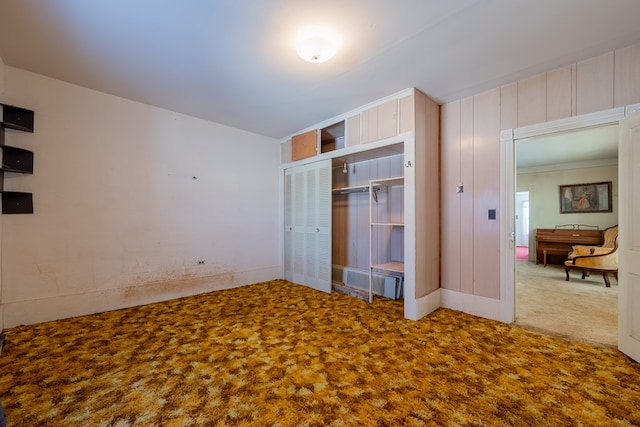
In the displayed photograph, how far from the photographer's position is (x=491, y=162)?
2.90 meters

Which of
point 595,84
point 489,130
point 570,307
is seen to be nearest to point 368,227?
point 489,130

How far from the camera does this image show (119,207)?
127 inches

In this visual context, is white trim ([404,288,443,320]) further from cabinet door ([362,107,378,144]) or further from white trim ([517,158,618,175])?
white trim ([517,158,618,175])

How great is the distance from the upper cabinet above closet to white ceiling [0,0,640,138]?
22 centimetres

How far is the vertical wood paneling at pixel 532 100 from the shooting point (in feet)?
8.54

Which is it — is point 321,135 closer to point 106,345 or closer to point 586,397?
point 106,345

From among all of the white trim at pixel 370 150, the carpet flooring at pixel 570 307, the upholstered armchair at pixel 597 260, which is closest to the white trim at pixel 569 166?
the upholstered armchair at pixel 597 260

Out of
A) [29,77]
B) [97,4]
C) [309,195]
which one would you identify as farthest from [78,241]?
[309,195]

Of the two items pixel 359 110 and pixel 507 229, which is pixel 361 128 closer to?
pixel 359 110

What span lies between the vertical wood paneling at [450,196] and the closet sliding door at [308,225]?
1.54 m

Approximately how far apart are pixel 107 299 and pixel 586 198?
9275mm

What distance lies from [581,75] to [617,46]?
0.26 metres

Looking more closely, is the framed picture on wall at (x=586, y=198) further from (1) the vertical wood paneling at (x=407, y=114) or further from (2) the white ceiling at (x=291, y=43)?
(1) the vertical wood paneling at (x=407, y=114)

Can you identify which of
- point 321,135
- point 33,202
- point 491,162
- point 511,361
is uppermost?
point 321,135
